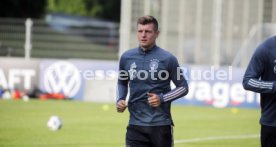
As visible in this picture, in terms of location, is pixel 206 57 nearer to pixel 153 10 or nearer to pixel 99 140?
pixel 153 10

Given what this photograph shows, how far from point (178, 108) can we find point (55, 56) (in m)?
7.81

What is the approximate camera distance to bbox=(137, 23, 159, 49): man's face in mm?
8250

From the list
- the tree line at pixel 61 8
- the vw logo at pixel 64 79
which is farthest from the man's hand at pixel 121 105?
the tree line at pixel 61 8

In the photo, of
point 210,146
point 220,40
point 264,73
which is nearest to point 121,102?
point 264,73

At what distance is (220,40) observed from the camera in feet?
88.1

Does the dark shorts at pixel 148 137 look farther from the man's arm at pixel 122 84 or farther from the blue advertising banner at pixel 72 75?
the blue advertising banner at pixel 72 75

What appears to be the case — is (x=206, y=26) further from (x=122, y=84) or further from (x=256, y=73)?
(x=256, y=73)

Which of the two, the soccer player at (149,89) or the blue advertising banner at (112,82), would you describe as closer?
the soccer player at (149,89)

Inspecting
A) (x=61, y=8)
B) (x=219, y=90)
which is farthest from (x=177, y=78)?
(x=61, y=8)

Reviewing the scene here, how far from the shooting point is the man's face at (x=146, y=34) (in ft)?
27.1

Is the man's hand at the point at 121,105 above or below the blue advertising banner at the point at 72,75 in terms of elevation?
above

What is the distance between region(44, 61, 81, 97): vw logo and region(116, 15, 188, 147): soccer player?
17204 millimetres

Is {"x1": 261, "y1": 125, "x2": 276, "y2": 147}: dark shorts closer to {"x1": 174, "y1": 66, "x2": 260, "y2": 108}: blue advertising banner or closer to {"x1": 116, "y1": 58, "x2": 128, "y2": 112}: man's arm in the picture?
{"x1": 116, "y1": 58, "x2": 128, "y2": 112}: man's arm

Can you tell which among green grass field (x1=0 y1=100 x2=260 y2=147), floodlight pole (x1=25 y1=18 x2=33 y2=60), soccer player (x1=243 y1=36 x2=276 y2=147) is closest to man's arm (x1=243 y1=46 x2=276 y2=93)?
soccer player (x1=243 y1=36 x2=276 y2=147)
